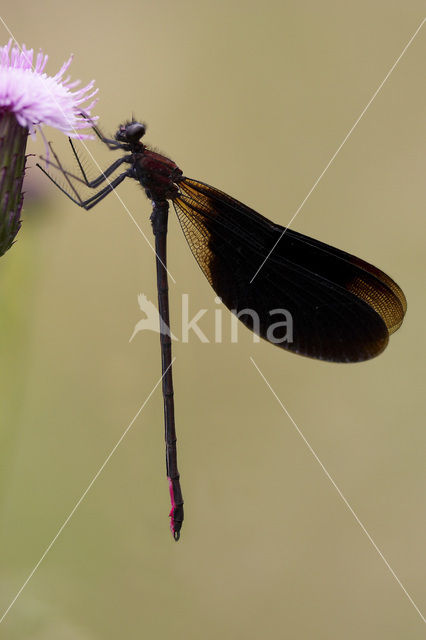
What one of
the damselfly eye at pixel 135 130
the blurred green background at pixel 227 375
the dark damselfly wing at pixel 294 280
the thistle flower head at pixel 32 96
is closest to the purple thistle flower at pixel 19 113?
the thistle flower head at pixel 32 96

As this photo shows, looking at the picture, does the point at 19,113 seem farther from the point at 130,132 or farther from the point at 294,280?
the point at 294,280

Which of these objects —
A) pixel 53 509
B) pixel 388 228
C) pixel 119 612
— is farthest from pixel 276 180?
pixel 119 612

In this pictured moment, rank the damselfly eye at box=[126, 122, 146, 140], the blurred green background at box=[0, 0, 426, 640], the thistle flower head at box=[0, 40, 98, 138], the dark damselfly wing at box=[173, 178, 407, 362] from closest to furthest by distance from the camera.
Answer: the thistle flower head at box=[0, 40, 98, 138], the damselfly eye at box=[126, 122, 146, 140], the dark damselfly wing at box=[173, 178, 407, 362], the blurred green background at box=[0, 0, 426, 640]

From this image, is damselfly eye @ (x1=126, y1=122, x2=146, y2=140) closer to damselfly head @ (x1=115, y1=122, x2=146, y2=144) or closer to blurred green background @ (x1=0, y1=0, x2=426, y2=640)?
damselfly head @ (x1=115, y1=122, x2=146, y2=144)

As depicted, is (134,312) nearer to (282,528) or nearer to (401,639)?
(282,528)

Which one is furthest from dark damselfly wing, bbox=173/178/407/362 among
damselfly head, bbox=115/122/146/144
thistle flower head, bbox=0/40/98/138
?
thistle flower head, bbox=0/40/98/138

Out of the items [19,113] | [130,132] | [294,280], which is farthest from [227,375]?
[19,113]
